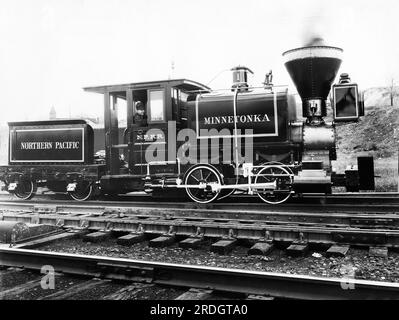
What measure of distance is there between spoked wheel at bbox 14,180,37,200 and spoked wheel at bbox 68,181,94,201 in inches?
43.7

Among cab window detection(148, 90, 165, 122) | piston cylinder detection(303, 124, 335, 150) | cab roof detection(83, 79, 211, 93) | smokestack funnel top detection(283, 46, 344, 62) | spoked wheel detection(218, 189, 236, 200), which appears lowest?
spoked wheel detection(218, 189, 236, 200)

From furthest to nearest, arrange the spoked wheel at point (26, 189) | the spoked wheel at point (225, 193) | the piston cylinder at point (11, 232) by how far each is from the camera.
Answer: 1. the spoked wheel at point (26, 189)
2. the spoked wheel at point (225, 193)
3. the piston cylinder at point (11, 232)

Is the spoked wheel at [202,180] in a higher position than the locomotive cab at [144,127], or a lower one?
lower

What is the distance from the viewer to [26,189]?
10.0 meters

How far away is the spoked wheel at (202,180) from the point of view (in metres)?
7.77

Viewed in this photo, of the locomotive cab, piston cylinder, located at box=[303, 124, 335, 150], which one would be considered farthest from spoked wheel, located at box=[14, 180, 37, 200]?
piston cylinder, located at box=[303, 124, 335, 150]

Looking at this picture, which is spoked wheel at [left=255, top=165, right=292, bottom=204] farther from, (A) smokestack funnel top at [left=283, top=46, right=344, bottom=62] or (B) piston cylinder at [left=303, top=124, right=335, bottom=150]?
(A) smokestack funnel top at [left=283, top=46, right=344, bottom=62]

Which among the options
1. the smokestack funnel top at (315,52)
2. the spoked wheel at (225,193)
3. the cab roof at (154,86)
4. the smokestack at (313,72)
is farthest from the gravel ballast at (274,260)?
the smokestack funnel top at (315,52)

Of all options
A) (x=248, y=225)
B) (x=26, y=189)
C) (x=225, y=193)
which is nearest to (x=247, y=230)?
(x=248, y=225)

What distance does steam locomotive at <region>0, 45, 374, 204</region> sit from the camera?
7.43m

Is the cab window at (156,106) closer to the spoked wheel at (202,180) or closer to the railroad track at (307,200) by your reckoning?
the spoked wheel at (202,180)

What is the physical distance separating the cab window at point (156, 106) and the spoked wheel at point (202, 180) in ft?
4.22

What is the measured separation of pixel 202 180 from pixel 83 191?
3.26m
